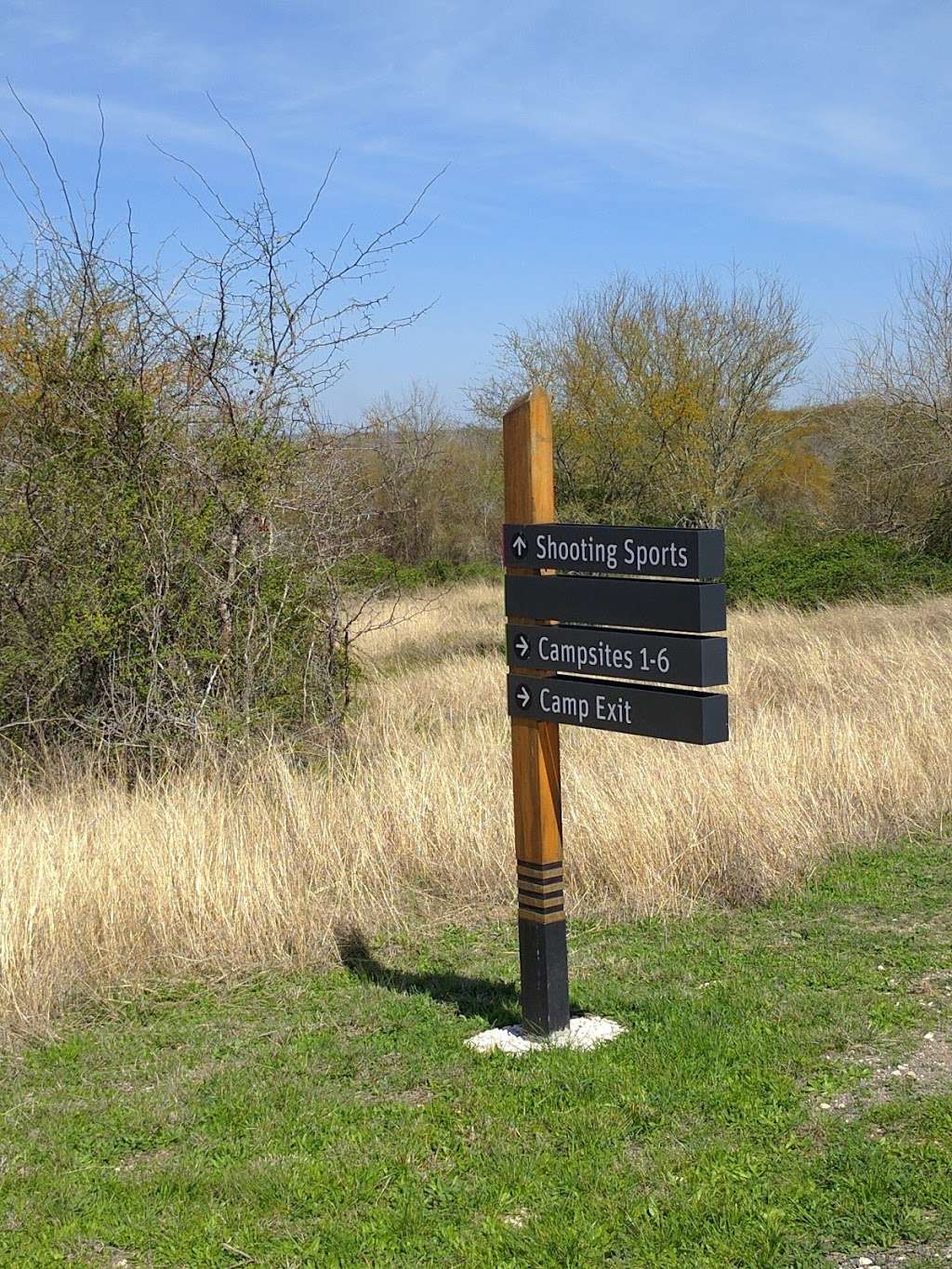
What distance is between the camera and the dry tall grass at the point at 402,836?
537 centimetres

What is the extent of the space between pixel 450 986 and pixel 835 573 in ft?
56.6

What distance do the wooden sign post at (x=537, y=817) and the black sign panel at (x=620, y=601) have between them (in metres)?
0.08

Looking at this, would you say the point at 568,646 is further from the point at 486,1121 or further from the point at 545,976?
the point at 486,1121

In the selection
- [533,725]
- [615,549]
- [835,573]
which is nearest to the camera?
[615,549]

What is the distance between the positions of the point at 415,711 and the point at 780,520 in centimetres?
2082

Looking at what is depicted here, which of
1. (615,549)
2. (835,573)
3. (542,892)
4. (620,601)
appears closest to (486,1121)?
(542,892)

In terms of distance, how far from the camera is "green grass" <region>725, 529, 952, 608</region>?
821 inches

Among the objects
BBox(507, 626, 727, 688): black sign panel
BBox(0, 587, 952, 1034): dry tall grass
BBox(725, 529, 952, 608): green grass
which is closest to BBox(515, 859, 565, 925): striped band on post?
BBox(507, 626, 727, 688): black sign panel

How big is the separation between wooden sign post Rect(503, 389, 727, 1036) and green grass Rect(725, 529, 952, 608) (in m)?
16.4

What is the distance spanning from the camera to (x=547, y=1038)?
4.45 m

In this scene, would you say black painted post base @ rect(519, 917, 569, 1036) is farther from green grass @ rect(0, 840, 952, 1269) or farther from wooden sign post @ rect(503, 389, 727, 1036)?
green grass @ rect(0, 840, 952, 1269)

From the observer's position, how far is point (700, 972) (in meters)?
5.17

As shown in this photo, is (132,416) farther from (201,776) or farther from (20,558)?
(201,776)

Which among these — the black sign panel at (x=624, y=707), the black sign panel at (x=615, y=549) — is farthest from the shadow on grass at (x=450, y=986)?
the black sign panel at (x=615, y=549)
